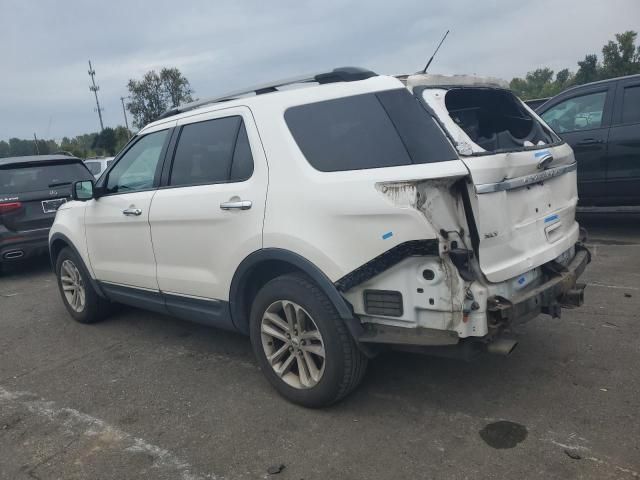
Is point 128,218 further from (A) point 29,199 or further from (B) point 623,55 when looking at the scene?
(B) point 623,55

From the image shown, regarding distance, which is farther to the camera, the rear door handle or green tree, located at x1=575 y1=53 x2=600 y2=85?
green tree, located at x1=575 y1=53 x2=600 y2=85

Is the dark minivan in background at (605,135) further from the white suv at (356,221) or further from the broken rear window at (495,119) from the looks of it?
the white suv at (356,221)

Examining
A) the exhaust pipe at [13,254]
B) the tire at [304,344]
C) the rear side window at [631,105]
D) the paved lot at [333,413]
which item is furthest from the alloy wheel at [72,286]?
the rear side window at [631,105]

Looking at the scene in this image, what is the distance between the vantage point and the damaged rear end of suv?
103 inches

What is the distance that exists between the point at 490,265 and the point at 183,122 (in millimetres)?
2514

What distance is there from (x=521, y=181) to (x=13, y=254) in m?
6.95

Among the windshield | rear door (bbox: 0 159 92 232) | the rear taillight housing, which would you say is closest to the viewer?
the rear taillight housing

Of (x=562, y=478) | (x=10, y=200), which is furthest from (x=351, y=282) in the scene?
(x=10, y=200)

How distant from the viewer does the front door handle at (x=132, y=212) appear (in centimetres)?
417

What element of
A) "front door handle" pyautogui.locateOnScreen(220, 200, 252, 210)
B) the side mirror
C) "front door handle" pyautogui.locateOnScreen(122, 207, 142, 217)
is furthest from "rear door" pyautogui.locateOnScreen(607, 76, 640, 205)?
the side mirror

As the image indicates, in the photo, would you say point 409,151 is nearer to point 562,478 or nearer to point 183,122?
point 562,478

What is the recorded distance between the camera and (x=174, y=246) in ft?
12.8

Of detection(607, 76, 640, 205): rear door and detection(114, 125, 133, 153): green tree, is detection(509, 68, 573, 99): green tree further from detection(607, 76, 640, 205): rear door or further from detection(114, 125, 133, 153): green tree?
detection(607, 76, 640, 205): rear door

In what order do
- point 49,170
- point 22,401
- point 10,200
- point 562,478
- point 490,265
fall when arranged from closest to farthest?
point 562,478, point 490,265, point 22,401, point 10,200, point 49,170
